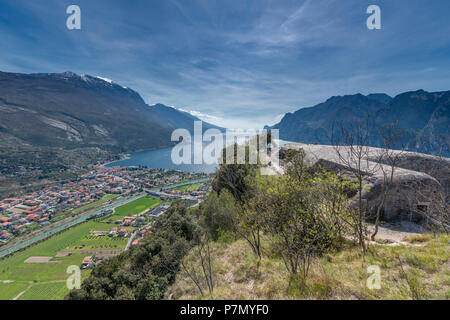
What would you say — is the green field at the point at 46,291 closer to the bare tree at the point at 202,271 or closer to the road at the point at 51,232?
the road at the point at 51,232

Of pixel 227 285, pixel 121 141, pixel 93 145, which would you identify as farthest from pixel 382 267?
pixel 121 141

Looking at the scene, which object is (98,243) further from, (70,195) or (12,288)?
(70,195)

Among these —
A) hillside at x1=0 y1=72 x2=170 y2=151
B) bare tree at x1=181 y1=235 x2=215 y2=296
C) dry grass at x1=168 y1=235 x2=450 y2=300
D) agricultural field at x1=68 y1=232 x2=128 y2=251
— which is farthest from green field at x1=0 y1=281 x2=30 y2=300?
hillside at x1=0 y1=72 x2=170 y2=151

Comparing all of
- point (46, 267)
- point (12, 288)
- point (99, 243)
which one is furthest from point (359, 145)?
point (12, 288)

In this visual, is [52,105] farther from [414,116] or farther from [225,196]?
[414,116]

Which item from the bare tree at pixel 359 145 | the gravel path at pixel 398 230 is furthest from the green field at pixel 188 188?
the gravel path at pixel 398 230

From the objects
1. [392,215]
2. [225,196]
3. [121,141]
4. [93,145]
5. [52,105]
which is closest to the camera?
[392,215]

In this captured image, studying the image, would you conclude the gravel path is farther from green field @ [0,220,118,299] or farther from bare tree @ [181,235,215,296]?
green field @ [0,220,118,299]
